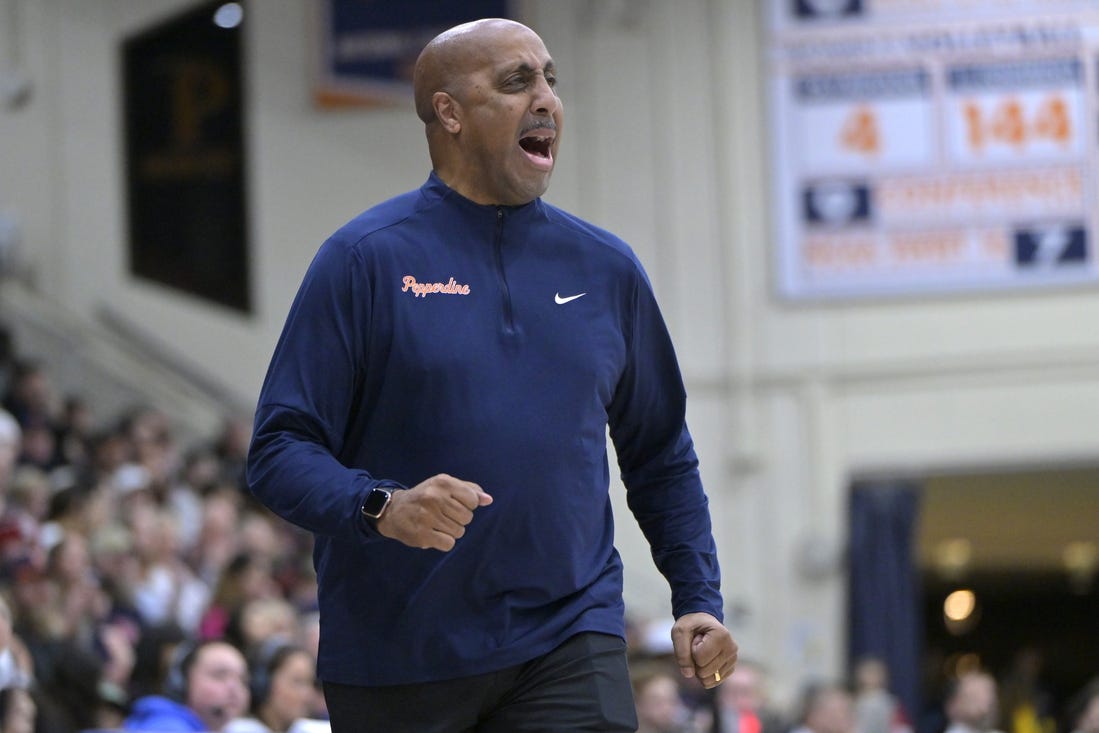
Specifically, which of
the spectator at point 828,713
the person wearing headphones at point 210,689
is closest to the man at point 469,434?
the person wearing headphones at point 210,689

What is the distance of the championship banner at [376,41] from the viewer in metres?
14.1

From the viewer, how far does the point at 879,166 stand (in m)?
13.7

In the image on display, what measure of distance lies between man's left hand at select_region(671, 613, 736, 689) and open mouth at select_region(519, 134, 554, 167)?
2.31 ft

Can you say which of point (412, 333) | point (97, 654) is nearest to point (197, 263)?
point (97, 654)

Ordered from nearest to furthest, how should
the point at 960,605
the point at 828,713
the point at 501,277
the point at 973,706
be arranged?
the point at 501,277 < the point at 828,713 < the point at 973,706 < the point at 960,605

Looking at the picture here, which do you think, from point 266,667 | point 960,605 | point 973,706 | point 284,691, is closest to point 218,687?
point 284,691

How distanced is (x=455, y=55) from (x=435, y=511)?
75 centimetres

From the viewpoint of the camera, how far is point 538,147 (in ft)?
9.18

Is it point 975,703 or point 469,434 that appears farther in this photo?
point 975,703

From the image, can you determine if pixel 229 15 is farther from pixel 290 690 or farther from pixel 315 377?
pixel 315 377

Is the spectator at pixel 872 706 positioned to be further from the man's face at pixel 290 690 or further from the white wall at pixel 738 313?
the man's face at pixel 290 690

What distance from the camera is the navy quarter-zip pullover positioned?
2590 millimetres

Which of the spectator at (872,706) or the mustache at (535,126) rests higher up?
the mustache at (535,126)

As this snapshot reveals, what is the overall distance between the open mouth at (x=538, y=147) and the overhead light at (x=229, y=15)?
12.4 meters
